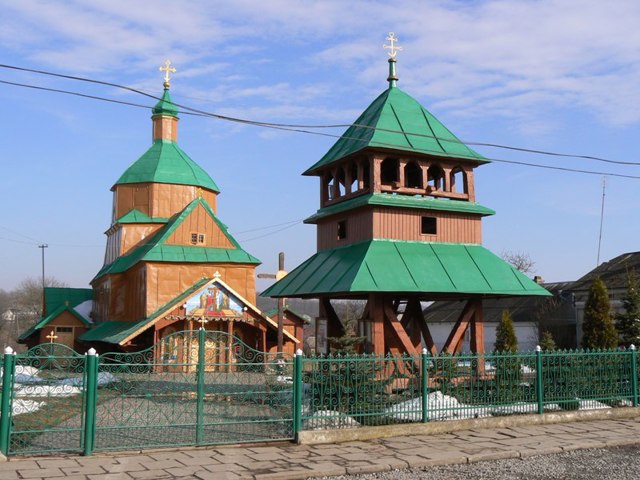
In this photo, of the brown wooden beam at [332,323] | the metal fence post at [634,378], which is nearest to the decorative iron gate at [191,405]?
the brown wooden beam at [332,323]

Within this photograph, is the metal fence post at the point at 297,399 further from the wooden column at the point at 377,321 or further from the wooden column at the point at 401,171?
the wooden column at the point at 401,171

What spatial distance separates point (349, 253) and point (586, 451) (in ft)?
22.1

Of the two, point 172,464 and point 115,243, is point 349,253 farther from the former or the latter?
point 115,243

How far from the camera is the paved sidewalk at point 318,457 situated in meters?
9.70

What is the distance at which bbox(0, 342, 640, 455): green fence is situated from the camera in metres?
11.0

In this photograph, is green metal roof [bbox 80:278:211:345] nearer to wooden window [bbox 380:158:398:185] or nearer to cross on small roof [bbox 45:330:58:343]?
cross on small roof [bbox 45:330:58:343]

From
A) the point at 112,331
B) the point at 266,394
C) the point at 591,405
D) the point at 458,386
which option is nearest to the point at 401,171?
the point at 458,386

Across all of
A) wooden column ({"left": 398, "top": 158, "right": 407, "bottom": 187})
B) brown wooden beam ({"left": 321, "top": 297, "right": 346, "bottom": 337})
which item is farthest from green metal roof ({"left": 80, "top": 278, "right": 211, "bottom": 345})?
wooden column ({"left": 398, "top": 158, "right": 407, "bottom": 187})

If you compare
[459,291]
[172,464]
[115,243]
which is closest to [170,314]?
[115,243]

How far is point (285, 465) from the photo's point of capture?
1040cm

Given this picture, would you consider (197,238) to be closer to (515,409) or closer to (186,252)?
(186,252)

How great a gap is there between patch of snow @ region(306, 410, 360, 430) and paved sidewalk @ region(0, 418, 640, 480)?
1.87 ft

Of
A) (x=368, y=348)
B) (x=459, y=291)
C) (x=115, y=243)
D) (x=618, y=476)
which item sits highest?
(x=115, y=243)

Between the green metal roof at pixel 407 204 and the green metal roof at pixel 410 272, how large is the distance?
86 centimetres
